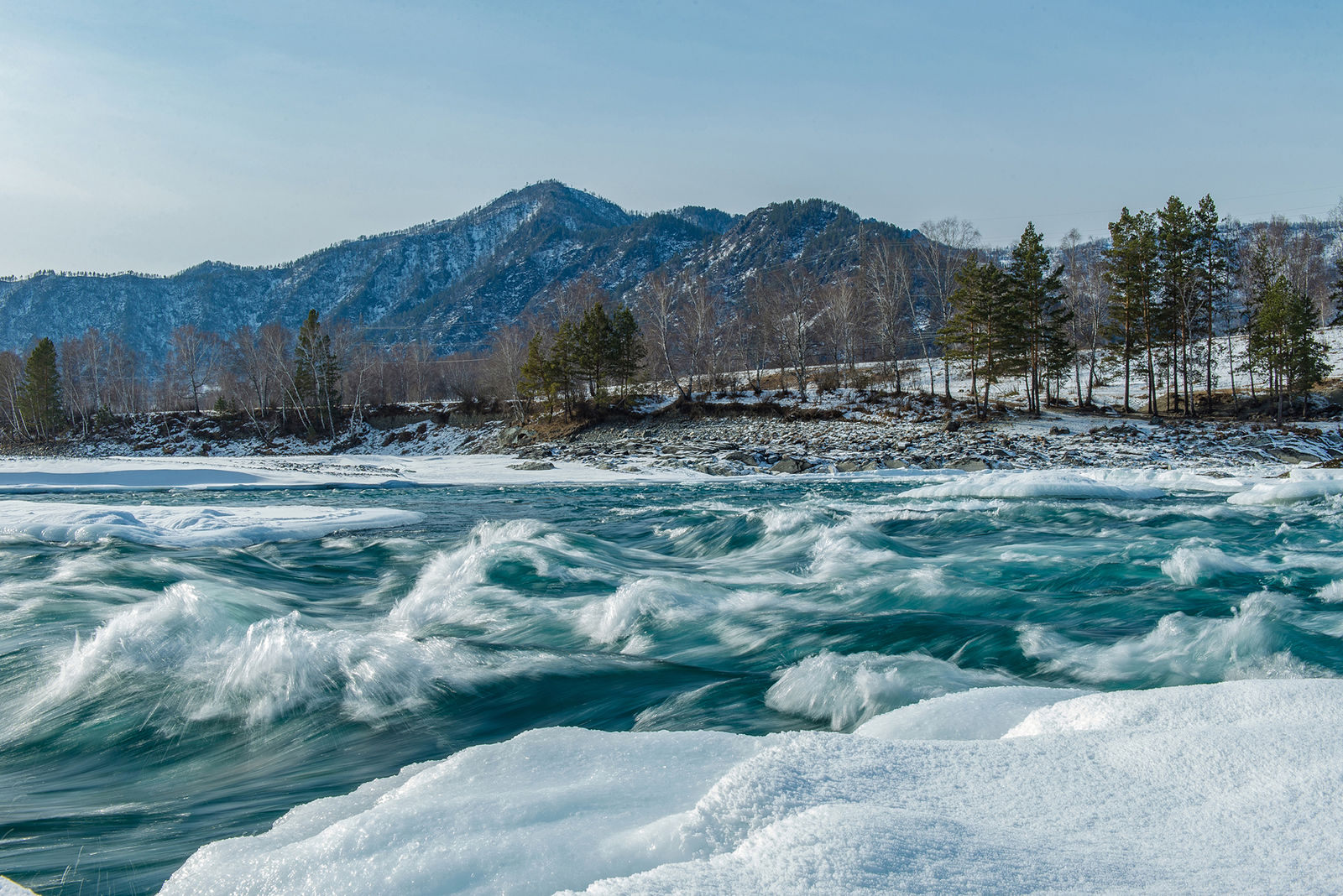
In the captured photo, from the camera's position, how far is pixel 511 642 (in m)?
6.50

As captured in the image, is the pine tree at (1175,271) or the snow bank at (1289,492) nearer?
the snow bank at (1289,492)

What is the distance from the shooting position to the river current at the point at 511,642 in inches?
160

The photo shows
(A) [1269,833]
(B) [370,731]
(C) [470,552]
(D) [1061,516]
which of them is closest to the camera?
(A) [1269,833]

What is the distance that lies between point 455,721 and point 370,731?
53 cm

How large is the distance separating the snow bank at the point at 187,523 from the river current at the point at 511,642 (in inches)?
24.7

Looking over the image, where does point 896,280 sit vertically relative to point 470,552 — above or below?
above

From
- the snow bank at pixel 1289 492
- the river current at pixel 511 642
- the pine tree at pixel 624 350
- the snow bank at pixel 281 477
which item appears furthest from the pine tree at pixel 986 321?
the river current at pixel 511 642

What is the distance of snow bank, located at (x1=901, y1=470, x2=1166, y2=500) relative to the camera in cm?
1684

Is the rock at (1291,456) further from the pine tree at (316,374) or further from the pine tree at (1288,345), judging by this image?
the pine tree at (316,374)

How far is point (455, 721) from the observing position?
4684 millimetres

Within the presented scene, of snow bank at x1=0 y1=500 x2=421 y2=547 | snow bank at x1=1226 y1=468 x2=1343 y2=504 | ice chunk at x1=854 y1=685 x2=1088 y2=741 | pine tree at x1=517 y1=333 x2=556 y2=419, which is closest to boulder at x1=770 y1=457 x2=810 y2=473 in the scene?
snow bank at x1=1226 y1=468 x2=1343 y2=504

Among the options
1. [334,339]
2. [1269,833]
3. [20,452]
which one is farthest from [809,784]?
[20,452]

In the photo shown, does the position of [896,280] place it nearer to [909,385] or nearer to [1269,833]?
[909,385]

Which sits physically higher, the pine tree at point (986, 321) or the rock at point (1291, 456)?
the pine tree at point (986, 321)
